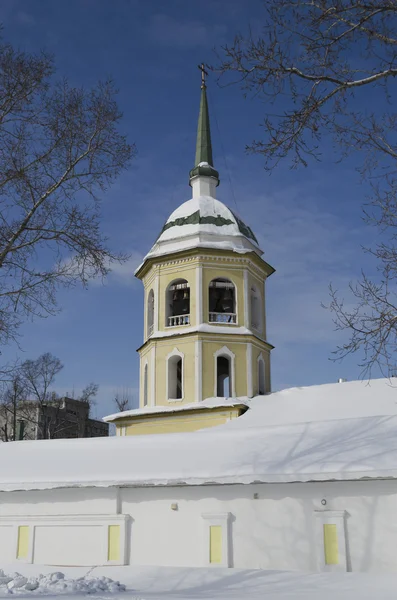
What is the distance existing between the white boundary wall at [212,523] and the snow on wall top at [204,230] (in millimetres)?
10858

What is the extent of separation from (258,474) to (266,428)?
3.05 m

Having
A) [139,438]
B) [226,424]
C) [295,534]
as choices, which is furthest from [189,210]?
[295,534]

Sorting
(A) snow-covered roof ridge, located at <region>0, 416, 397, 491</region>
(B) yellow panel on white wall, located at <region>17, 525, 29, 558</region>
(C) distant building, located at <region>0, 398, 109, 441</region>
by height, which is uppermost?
(C) distant building, located at <region>0, 398, 109, 441</region>

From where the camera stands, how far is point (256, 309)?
959 inches

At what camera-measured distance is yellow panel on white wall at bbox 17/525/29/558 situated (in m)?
→ 15.2

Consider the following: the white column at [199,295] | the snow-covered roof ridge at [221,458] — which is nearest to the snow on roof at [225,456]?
the snow-covered roof ridge at [221,458]

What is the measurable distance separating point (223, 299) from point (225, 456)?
9682 millimetres

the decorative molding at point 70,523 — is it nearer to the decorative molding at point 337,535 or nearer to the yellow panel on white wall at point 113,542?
the yellow panel on white wall at point 113,542

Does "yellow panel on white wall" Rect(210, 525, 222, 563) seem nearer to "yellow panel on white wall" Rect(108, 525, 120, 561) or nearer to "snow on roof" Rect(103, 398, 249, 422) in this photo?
"yellow panel on white wall" Rect(108, 525, 120, 561)

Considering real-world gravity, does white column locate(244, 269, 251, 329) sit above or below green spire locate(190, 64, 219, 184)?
below

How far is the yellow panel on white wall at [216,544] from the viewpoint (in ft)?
44.1

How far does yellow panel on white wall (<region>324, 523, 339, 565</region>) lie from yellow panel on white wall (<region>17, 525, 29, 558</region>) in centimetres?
679

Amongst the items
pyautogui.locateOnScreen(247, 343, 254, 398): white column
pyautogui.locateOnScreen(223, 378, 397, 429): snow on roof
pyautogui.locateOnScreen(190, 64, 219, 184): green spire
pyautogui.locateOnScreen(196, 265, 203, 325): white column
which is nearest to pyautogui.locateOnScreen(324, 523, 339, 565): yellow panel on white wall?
pyautogui.locateOnScreen(223, 378, 397, 429): snow on roof

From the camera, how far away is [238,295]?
76.3 feet
